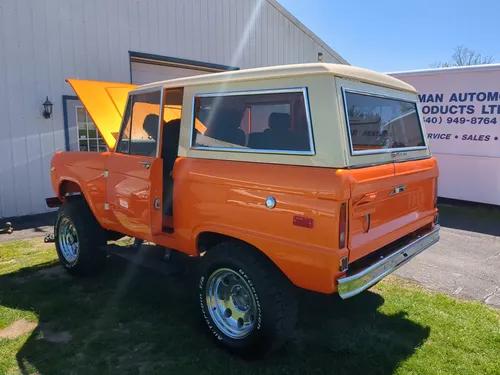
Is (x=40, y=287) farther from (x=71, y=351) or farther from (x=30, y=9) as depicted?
(x=30, y=9)

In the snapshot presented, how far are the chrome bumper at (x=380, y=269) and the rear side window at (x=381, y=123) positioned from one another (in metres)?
0.87

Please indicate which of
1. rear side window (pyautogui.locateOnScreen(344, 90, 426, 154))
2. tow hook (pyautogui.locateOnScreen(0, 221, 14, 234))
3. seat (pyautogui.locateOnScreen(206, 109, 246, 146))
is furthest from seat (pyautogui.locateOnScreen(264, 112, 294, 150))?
tow hook (pyautogui.locateOnScreen(0, 221, 14, 234))

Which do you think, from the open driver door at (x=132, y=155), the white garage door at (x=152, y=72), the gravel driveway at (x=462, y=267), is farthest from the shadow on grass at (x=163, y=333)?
the white garage door at (x=152, y=72)

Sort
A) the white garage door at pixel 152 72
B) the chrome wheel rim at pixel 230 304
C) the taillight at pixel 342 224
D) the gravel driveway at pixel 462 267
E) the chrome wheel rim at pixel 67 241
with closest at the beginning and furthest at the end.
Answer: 1. the taillight at pixel 342 224
2. the chrome wheel rim at pixel 230 304
3. the gravel driveway at pixel 462 267
4. the chrome wheel rim at pixel 67 241
5. the white garage door at pixel 152 72

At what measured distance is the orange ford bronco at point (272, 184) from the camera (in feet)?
9.31

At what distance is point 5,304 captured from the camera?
4316 millimetres

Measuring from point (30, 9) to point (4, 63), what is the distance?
123 cm

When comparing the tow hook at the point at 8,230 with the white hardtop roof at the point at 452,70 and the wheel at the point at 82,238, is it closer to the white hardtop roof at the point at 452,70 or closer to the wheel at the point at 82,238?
the wheel at the point at 82,238

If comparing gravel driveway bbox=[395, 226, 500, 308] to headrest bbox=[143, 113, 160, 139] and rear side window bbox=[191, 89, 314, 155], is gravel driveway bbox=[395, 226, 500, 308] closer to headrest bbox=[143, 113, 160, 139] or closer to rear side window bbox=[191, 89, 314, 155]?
rear side window bbox=[191, 89, 314, 155]

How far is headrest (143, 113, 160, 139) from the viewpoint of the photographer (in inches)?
158

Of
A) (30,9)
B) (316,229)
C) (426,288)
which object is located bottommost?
(426,288)

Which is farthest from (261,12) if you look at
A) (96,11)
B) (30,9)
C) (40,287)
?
(40,287)

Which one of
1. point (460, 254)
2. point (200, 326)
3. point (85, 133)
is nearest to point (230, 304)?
point (200, 326)

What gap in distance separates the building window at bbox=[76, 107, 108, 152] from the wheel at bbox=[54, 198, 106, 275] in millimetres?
4524
